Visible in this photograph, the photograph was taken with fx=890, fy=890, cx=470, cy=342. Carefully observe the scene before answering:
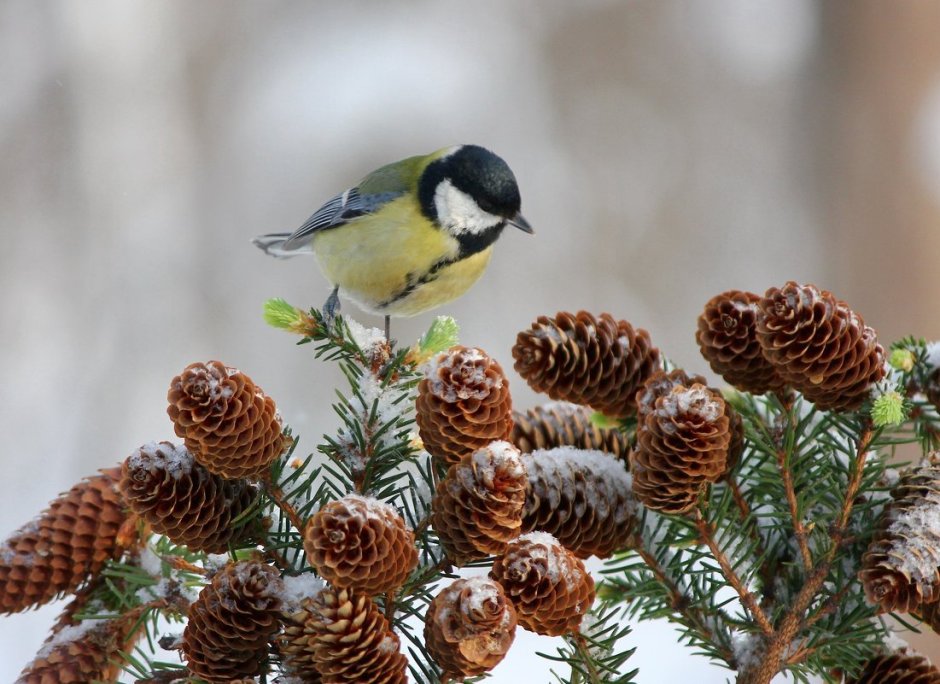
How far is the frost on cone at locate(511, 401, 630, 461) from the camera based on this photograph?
2.47 feet

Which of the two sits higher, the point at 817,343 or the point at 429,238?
the point at 429,238

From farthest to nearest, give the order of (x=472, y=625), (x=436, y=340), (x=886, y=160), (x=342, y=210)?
(x=886, y=160), (x=342, y=210), (x=436, y=340), (x=472, y=625)

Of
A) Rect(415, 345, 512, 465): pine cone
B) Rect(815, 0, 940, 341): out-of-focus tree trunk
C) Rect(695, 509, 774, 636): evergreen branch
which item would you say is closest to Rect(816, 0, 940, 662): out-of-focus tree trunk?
Rect(815, 0, 940, 341): out-of-focus tree trunk

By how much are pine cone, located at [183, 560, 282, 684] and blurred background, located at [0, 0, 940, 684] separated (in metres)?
2.01

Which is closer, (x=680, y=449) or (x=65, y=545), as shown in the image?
(x=680, y=449)

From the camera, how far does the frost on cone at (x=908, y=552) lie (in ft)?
1.77

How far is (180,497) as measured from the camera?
0.53 metres

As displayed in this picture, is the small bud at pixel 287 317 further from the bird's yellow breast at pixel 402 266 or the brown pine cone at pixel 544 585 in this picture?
the bird's yellow breast at pixel 402 266

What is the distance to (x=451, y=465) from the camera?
0.56 meters

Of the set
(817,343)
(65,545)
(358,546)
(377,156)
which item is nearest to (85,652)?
(65,545)

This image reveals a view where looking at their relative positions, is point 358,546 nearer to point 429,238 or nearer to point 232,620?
point 232,620

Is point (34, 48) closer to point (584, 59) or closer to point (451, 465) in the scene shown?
point (584, 59)

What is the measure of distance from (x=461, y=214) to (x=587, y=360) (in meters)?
0.66

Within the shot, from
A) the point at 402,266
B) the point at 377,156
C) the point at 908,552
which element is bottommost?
the point at 908,552
